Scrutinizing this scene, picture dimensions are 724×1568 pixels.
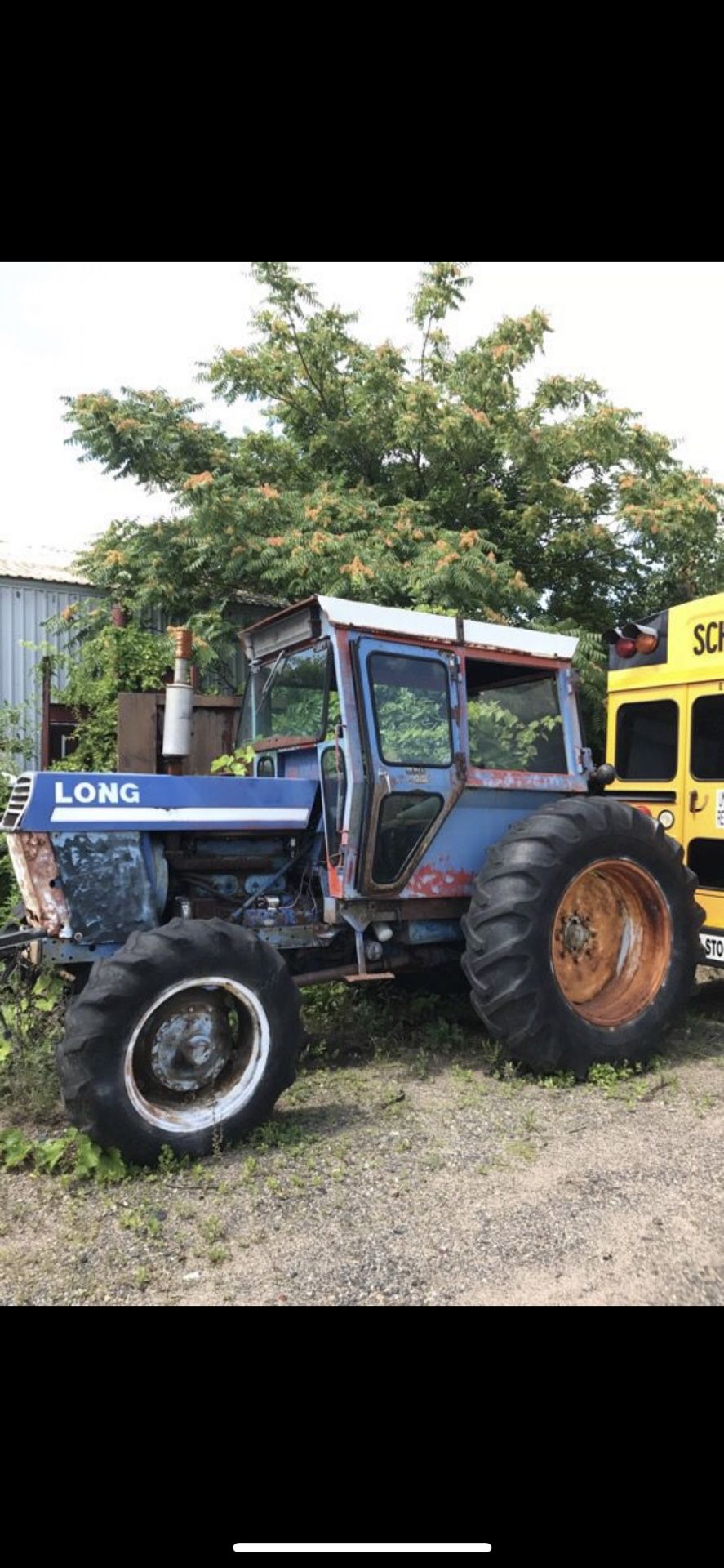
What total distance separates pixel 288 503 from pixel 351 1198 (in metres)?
7.63

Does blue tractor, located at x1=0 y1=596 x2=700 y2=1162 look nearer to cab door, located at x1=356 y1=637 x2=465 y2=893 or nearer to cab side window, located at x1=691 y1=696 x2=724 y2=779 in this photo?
cab door, located at x1=356 y1=637 x2=465 y2=893

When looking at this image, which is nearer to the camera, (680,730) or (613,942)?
(613,942)

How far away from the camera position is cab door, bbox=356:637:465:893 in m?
4.87

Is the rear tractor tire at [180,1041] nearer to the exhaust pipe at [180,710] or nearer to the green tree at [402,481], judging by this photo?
the exhaust pipe at [180,710]

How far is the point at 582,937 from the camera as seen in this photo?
18.0 feet

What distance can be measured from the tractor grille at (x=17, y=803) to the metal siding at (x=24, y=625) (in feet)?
21.6

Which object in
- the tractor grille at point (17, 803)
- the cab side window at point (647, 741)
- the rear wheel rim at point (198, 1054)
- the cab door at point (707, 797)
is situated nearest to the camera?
the rear wheel rim at point (198, 1054)

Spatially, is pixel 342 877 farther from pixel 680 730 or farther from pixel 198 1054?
pixel 680 730

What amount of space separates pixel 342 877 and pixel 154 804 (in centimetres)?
99

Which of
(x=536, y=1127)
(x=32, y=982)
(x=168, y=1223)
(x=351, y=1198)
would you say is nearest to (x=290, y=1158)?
(x=351, y=1198)

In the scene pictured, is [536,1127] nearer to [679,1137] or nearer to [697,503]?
[679,1137]

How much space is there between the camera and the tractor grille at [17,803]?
169 inches

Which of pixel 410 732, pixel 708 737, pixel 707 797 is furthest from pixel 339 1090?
pixel 708 737

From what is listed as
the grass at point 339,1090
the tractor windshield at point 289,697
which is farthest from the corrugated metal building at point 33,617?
the grass at point 339,1090
